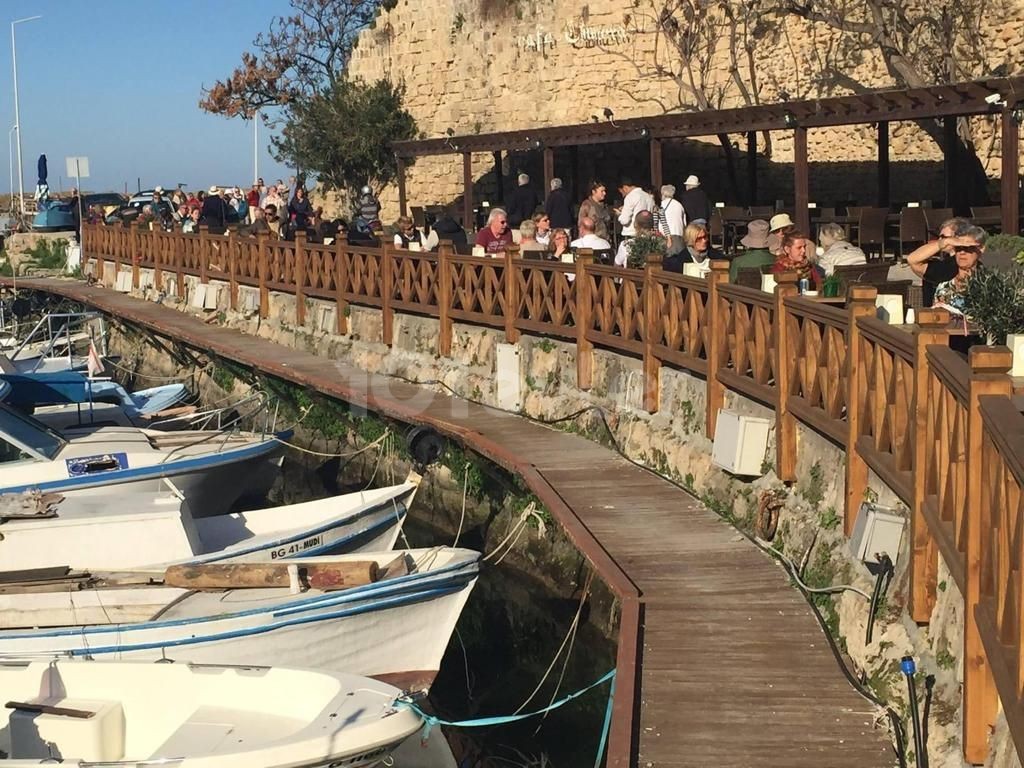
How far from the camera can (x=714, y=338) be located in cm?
1262

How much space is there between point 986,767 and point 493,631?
7885 mm

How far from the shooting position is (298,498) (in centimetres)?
2020

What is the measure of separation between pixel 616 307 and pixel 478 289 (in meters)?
3.51

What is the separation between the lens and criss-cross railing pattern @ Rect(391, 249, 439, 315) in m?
19.7

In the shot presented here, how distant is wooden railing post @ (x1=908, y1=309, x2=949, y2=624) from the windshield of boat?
1055 cm

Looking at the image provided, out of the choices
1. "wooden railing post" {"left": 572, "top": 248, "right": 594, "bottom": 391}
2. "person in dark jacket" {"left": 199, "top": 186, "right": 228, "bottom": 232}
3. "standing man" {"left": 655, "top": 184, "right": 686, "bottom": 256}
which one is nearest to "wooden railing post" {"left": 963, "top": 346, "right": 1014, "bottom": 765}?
"wooden railing post" {"left": 572, "top": 248, "right": 594, "bottom": 391}

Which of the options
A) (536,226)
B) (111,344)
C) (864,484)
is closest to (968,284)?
(864,484)

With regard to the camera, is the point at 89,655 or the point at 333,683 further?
the point at 89,655

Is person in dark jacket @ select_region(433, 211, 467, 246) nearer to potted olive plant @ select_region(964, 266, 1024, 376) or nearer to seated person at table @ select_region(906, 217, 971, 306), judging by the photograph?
seated person at table @ select_region(906, 217, 971, 306)

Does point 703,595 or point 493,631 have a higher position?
point 703,595

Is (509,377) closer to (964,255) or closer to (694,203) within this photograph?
(694,203)

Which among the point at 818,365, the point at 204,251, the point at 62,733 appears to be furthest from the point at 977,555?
the point at 204,251

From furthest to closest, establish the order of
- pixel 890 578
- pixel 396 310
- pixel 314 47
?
pixel 314 47 → pixel 396 310 → pixel 890 578

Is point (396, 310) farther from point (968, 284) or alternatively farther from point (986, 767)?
point (986, 767)
